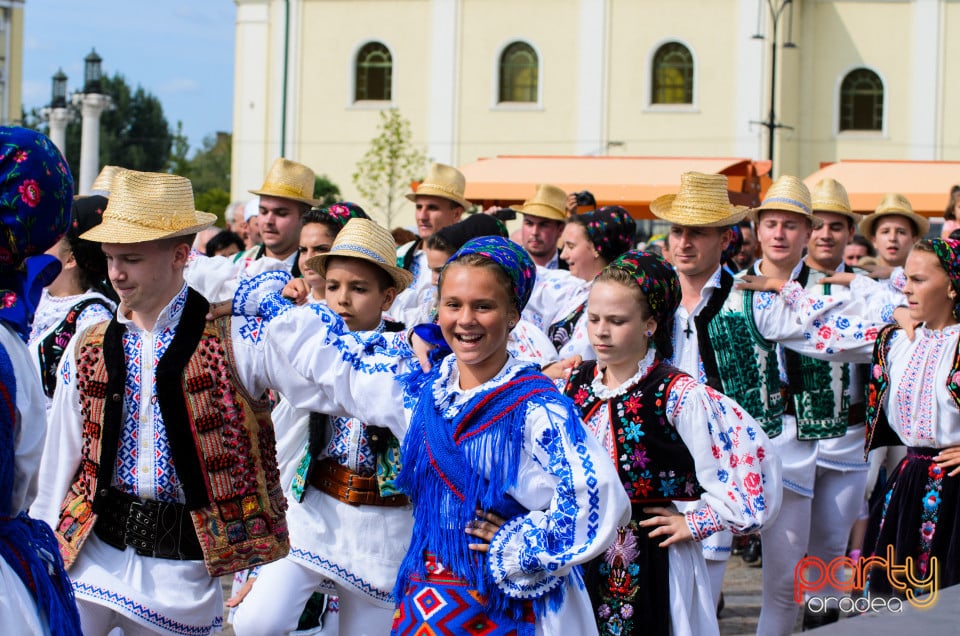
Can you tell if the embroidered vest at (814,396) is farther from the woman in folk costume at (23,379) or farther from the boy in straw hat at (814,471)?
the woman in folk costume at (23,379)

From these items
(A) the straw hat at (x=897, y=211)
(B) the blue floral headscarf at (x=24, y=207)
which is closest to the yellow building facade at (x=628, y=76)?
(A) the straw hat at (x=897, y=211)

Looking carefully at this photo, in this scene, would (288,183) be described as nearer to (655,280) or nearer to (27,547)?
(655,280)

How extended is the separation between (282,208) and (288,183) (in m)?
0.14

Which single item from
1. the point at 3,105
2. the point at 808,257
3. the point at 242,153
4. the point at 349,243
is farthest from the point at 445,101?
the point at 349,243

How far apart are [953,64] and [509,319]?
38624mm

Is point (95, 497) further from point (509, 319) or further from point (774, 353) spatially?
point (774, 353)

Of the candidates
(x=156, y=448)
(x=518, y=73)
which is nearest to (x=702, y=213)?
(x=156, y=448)

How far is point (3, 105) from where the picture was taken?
51281 millimetres

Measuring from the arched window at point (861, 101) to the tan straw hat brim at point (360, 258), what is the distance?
1456 inches

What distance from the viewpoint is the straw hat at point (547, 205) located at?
8758 millimetres

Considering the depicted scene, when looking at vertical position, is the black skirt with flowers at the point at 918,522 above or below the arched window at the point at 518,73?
below

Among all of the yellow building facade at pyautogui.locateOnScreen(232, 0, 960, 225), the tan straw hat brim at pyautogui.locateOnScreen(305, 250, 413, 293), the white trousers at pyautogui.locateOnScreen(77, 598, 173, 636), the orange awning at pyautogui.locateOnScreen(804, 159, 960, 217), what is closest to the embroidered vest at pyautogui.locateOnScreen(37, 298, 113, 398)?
the tan straw hat brim at pyautogui.locateOnScreen(305, 250, 413, 293)

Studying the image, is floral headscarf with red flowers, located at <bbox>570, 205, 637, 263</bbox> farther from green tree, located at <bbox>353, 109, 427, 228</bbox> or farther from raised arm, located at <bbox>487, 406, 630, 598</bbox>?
green tree, located at <bbox>353, 109, 427, 228</bbox>

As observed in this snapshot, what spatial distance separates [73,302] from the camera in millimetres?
5578
